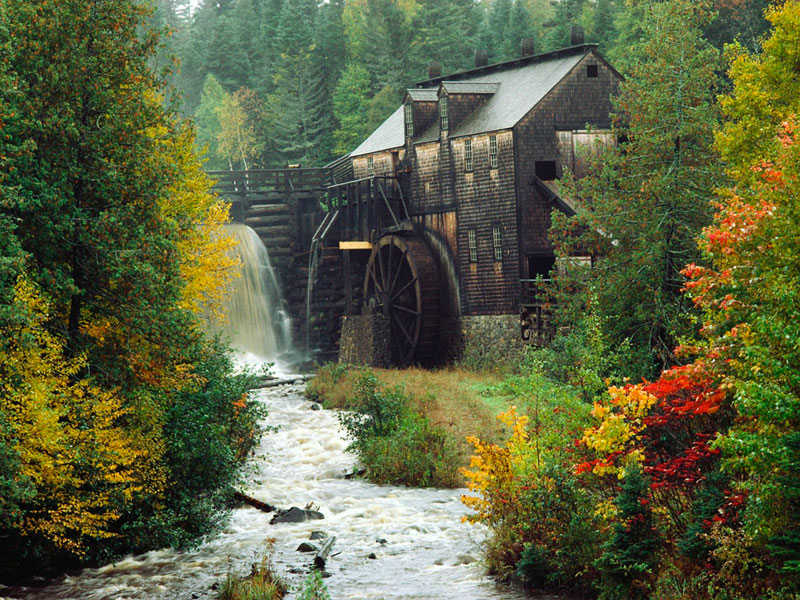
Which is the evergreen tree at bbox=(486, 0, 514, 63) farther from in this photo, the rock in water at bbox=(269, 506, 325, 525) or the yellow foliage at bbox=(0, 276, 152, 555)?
the yellow foliage at bbox=(0, 276, 152, 555)

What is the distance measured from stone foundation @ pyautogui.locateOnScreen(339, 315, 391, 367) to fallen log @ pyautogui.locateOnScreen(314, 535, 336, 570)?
70.3 ft

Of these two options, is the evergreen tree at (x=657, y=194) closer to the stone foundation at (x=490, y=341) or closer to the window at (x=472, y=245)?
the stone foundation at (x=490, y=341)

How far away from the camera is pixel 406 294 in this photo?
3800 centimetres

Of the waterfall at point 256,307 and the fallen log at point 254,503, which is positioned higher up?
the waterfall at point 256,307

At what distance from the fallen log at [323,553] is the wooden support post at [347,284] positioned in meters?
24.9

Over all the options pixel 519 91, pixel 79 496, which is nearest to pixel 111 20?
pixel 79 496

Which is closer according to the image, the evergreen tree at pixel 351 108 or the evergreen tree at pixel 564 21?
the evergreen tree at pixel 564 21

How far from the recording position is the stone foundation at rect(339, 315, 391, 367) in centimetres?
3762

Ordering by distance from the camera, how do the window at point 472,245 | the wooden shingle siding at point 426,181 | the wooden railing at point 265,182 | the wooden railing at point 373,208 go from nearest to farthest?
the window at point 472,245
the wooden shingle siding at point 426,181
the wooden railing at point 373,208
the wooden railing at point 265,182

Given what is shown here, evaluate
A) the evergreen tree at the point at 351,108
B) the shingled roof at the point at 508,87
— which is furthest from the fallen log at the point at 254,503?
the evergreen tree at the point at 351,108

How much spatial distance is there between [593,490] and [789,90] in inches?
422

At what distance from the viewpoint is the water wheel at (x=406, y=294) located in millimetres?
35438

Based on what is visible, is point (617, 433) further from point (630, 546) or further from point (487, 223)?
point (487, 223)

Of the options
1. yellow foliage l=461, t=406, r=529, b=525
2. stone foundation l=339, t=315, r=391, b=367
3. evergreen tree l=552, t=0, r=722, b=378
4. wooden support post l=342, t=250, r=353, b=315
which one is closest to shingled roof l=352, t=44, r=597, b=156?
wooden support post l=342, t=250, r=353, b=315
